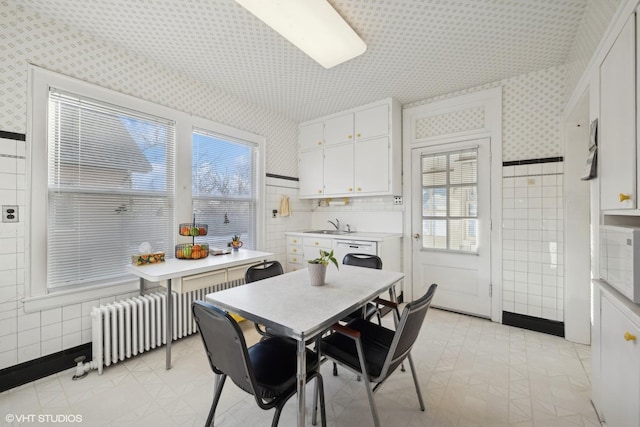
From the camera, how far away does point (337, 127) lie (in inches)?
154

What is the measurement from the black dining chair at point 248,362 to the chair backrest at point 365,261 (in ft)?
3.90

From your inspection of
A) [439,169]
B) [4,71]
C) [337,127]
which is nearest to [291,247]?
[337,127]

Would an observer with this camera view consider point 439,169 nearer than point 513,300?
No

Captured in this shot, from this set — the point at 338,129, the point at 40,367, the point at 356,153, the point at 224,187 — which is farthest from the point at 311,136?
the point at 40,367

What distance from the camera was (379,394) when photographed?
72.2 inches

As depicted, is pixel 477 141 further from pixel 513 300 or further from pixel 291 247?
pixel 291 247

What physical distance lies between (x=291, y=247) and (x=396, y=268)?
1.56 meters

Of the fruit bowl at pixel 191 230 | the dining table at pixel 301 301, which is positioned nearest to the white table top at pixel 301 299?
the dining table at pixel 301 301

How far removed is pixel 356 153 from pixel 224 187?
1853mm

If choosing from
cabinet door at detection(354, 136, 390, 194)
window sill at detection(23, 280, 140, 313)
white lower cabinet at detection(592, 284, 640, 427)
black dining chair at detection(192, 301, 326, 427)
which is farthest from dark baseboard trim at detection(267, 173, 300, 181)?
white lower cabinet at detection(592, 284, 640, 427)

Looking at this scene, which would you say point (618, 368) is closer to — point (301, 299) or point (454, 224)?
point (301, 299)

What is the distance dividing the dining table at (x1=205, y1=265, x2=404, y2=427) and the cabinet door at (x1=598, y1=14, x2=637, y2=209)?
4.22ft

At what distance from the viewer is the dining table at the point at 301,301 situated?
1.17 meters

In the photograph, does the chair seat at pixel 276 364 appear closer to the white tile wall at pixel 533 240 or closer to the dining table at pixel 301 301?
the dining table at pixel 301 301
